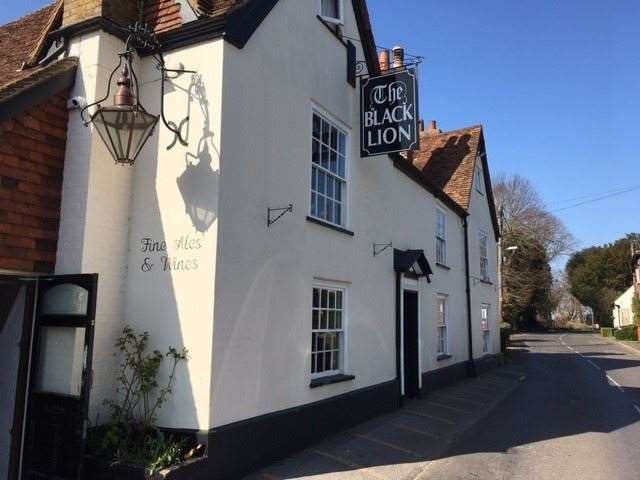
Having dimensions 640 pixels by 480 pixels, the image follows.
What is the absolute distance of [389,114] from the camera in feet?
31.5

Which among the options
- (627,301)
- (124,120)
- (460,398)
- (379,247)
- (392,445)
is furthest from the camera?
(627,301)

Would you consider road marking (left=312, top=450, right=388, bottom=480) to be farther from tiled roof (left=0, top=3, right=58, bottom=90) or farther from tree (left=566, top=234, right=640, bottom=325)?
tree (left=566, top=234, right=640, bottom=325)

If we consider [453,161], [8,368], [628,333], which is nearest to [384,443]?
[8,368]

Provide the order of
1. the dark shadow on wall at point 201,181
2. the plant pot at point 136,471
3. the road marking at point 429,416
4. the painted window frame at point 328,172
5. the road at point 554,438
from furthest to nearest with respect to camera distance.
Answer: the road marking at point 429,416
the painted window frame at point 328,172
the road at point 554,438
the dark shadow on wall at point 201,181
the plant pot at point 136,471

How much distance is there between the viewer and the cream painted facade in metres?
6.19

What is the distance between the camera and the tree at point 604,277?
65125 millimetres

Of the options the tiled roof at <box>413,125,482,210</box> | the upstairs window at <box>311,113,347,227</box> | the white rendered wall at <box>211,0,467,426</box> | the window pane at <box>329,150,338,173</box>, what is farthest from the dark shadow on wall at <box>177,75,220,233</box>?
the tiled roof at <box>413,125,482,210</box>

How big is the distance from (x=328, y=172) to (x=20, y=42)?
5.52 metres

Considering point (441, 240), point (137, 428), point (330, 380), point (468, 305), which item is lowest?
point (137, 428)

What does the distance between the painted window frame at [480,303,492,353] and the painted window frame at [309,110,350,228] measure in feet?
40.2

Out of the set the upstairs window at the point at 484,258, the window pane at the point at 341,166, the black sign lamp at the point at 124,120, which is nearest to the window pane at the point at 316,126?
the window pane at the point at 341,166

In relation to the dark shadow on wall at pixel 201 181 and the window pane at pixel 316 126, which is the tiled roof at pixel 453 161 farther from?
the dark shadow on wall at pixel 201 181

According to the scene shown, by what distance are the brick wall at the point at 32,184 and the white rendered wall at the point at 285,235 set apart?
197cm

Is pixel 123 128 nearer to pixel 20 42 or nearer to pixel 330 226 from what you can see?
pixel 330 226
